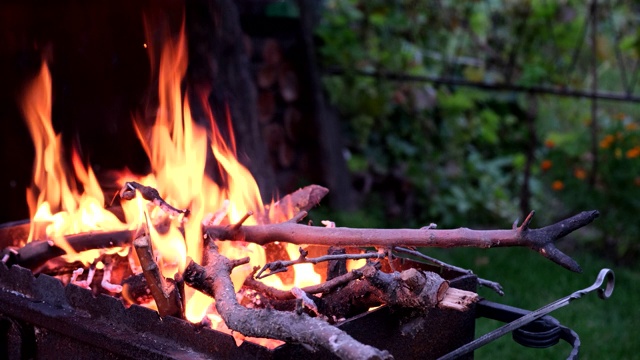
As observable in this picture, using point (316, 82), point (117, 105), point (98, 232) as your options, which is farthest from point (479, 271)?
point (98, 232)

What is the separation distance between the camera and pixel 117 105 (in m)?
2.97

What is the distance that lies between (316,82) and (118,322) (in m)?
2.82

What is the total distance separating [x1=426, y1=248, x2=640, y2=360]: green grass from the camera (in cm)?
322

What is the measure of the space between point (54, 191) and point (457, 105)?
286 cm

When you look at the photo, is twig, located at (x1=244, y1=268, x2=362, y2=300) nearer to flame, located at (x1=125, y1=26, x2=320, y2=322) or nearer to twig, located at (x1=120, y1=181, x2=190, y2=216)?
flame, located at (x1=125, y1=26, x2=320, y2=322)

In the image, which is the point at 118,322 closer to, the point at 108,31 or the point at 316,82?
the point at 108,31

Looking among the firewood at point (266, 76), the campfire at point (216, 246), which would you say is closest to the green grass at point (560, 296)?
the firewood at point (266, 76)

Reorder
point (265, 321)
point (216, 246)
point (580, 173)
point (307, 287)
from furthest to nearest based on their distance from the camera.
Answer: point (580, 173)
point (216, 246)
point (307, 287)
point (265, 321)

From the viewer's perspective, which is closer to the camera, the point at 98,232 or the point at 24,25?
the point at 98,232

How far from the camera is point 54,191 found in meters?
2.67

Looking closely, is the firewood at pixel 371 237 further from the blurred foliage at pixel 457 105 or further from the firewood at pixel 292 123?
the blurred foliage at pixel 457 105

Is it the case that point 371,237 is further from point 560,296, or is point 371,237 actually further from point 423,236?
point 560,296

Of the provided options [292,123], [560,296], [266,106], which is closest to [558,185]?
[560,296]

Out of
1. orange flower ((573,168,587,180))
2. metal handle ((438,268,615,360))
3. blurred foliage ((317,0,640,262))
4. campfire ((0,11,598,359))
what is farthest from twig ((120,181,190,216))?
orange flower ((573,168,587,180))
